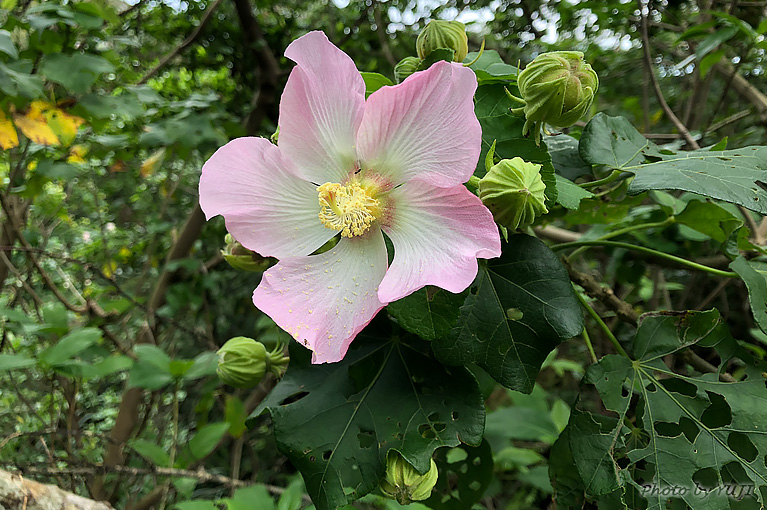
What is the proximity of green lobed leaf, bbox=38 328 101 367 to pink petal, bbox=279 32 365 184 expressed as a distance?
3.69 feet

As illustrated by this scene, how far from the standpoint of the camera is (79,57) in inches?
68.7

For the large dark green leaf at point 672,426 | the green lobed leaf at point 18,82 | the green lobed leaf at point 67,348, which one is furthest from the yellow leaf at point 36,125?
the large dark green leaf at point 672,426

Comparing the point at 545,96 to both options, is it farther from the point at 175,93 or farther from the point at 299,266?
the point at 175,93

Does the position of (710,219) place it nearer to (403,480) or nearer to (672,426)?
(672,426)

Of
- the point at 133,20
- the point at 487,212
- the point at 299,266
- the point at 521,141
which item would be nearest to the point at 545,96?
the point at 521,141

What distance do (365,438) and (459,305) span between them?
0.91ft

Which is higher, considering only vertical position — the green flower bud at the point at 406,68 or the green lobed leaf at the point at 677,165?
the green flower bud at the point at 406,68

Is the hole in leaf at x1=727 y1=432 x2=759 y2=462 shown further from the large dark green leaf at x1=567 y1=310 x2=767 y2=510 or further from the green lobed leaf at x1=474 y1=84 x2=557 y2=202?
the green lobed leaf at x1=474 y1=84 x2=557 y2=202

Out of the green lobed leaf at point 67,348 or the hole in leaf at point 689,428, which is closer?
the hole in leaf at point 689,428

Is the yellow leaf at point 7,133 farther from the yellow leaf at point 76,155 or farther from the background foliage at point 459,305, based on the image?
the yellow leaf at point 76,155

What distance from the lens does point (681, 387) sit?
2.85 ft

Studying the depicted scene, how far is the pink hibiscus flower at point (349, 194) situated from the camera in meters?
0.65

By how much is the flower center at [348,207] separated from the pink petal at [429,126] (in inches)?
2.7

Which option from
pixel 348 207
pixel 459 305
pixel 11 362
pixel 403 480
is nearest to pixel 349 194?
pixel 348 207
